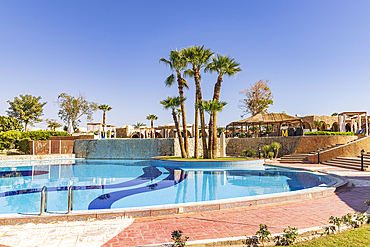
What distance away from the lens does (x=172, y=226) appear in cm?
383

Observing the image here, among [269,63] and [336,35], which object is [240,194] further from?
[269,63]

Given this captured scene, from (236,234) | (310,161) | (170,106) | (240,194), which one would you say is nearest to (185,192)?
(240,194)

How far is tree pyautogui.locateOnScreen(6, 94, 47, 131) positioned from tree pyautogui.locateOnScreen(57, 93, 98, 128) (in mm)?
5319

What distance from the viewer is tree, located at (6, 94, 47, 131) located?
3988cm

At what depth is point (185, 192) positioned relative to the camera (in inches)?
313

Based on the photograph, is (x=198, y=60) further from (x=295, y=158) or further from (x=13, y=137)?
(x=13, y=137)

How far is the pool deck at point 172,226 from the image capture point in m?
3.26

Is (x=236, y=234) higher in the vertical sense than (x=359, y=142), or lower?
lower

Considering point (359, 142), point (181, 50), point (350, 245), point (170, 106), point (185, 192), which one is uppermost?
point (181, 50)

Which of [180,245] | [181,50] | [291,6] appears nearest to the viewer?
[180,245]

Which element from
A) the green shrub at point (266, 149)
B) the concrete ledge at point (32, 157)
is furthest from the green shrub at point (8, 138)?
the green shrub at point (266, 149)

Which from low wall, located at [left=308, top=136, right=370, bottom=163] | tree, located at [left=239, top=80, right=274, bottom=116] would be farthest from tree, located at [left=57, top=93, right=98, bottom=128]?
low wall, located at [left=308, top=136, right=370, bottom=163]

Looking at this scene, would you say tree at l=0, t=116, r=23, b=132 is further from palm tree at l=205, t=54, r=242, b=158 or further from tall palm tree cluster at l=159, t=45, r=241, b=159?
palm tree at l=205, t=54, r=242, b=158

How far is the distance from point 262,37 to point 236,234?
722 inches
